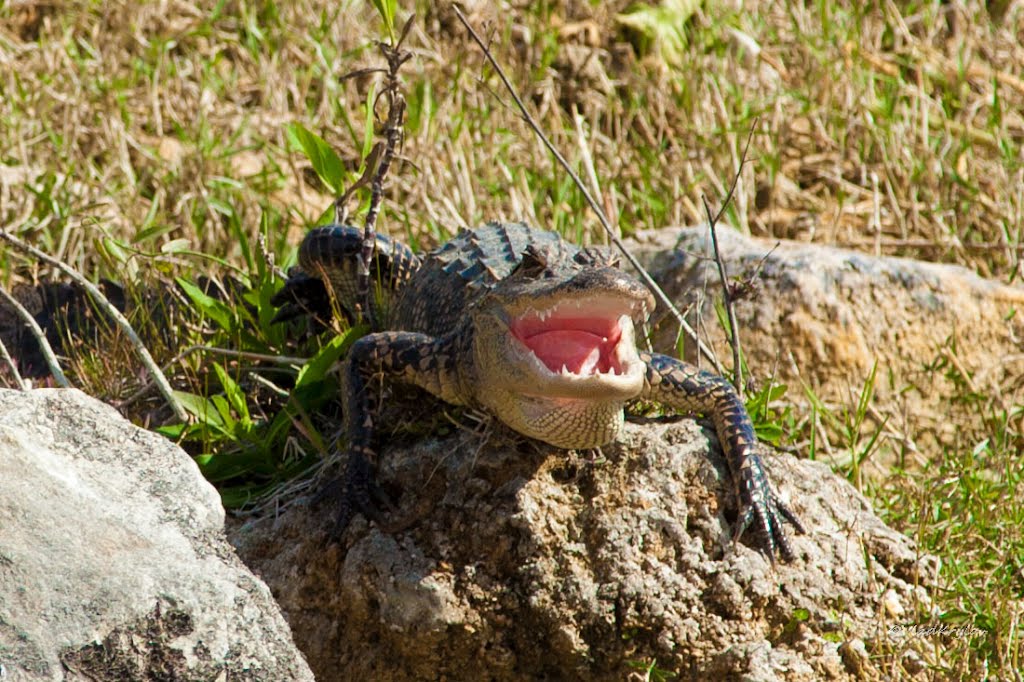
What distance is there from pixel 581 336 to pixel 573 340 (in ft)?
0.10

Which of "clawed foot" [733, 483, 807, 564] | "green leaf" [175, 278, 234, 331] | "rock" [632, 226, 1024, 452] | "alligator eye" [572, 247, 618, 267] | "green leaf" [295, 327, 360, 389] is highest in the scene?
"alligator eye" [572, 247, 618, 267]

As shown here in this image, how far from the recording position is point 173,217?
519 cm

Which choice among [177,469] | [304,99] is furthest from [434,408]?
[304,99]

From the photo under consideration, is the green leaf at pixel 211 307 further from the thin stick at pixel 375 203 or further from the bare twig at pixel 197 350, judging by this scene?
the thin stick at pixel 375 203

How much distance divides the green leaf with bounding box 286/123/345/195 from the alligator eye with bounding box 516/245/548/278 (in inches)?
38.9

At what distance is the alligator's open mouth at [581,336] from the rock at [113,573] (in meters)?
0.89

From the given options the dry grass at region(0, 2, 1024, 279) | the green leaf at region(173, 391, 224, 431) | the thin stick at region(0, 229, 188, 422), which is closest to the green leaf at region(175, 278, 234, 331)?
the thin stick at region(0, 229, 188, 422)

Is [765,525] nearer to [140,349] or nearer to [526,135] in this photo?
[140,349]

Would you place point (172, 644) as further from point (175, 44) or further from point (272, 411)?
point (175, 44)

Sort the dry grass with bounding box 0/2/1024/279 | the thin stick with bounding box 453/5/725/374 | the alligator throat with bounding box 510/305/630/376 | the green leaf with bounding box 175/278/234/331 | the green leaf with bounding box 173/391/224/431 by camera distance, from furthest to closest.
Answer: the dry grass with bounding box 0/2/1024/279 < the green leaf with bounding box 175/278/234/331 < the green leaf with bounding box 173/391/224/431 < the thin stick with bounding box 453/5/725/374 < the alligator throat with bounding box 510/305/630/376

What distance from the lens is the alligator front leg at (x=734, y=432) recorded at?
3.09 meters

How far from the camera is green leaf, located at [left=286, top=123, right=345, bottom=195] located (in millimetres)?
3766

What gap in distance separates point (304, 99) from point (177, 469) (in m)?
3.64

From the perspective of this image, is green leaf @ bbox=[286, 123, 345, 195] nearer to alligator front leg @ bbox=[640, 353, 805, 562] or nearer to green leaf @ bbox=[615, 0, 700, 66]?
alligator front leg @ bbox=[640, 353, 805, 562]
